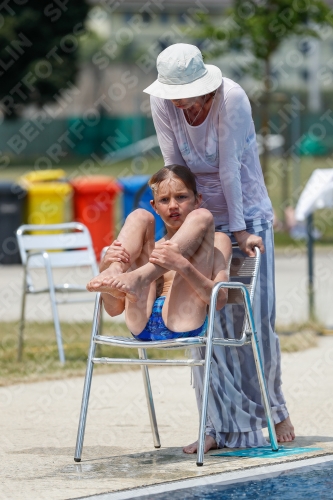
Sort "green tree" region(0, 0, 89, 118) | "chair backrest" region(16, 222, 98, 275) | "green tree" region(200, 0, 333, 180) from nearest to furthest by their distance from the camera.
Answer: "chair backrest" region(16, 222, 98, 275) → "green tree" region(200, 0, 333, 180) → "green tree" region(0, 0, 89, 118)

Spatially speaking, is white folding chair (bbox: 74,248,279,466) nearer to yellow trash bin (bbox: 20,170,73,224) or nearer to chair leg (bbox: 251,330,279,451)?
chair leg (bbox: 251,330,279,451)

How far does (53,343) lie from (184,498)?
4589 mm

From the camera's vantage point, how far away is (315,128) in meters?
43.0

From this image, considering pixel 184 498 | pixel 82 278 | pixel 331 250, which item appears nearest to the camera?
pixel 184 498

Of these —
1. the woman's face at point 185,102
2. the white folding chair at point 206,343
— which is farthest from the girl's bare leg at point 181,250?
the woman's face at point 185,102

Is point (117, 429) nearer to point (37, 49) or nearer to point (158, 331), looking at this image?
point (158, 331)

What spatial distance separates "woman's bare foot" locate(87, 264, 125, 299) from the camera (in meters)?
4.79

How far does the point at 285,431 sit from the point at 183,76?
1828mm

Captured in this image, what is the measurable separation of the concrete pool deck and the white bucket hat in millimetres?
1685

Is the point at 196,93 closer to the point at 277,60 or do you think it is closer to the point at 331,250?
the point at 331,250

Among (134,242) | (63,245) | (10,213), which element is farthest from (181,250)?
(10,213)

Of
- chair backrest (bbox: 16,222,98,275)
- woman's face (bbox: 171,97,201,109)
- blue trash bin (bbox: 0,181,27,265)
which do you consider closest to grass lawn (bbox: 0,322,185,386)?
chair backrest (bbox: 16,222,98,275)

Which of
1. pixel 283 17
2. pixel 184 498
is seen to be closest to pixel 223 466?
pixel 184 498

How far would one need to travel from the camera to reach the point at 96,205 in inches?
600
